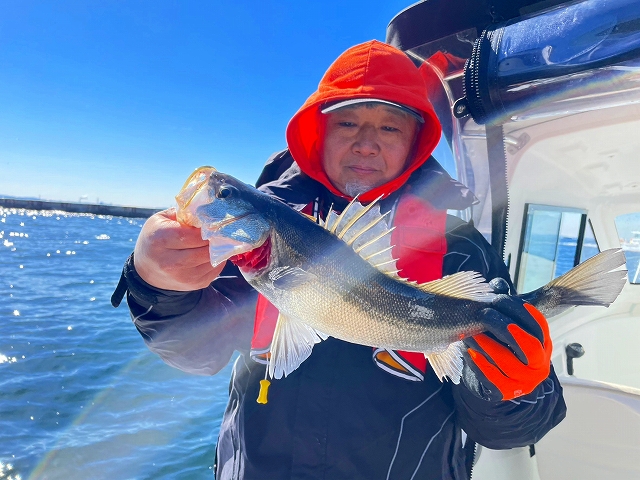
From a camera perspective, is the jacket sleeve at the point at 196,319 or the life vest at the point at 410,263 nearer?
the jacket sleeve at the point at 196,319

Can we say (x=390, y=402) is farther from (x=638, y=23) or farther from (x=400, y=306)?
(x=638, y=23)

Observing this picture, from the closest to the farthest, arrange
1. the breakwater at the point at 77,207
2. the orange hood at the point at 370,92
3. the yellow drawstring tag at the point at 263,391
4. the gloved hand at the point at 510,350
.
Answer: the gloved hand at the point at 510,350
the yellow drawstring tag at the point at 263,391
the orange hood at the point at 370,92
the breakwater at the point at 77,207

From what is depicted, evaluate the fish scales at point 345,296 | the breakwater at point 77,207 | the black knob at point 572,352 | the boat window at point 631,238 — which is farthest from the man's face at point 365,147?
the breakwater at point 77,207

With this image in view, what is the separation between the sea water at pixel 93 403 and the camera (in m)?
6.03

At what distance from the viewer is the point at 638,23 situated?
1.93m

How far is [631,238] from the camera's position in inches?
248

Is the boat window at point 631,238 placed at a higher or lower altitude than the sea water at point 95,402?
higher

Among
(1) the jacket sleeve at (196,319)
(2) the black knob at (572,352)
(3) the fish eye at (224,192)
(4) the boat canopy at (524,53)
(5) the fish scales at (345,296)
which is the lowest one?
(2) the black knob at (572,352)

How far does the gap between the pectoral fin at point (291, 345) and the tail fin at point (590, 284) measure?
1.23 m

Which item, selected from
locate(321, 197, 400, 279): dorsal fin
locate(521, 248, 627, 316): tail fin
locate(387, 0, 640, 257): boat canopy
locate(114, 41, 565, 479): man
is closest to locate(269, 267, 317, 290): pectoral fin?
locate(114, 41, 565, 479): man

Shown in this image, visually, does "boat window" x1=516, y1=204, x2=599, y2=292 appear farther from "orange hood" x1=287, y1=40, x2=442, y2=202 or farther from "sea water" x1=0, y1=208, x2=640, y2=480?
"orange hood" x1=287, y1=40, x2=442, y2=202

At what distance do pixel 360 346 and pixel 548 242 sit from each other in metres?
3.89

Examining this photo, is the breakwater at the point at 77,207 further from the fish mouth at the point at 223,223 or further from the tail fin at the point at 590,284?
the tail fin at the point at 590,284

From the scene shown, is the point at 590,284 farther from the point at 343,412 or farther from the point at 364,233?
the point at 343,412
